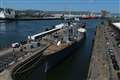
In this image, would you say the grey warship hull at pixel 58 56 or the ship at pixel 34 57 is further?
the grey warship hull at pixel 58 56

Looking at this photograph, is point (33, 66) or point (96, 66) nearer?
point (33, 66)

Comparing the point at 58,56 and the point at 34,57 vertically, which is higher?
the point at 34,57

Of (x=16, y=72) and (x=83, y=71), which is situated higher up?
(x=16, y=72)

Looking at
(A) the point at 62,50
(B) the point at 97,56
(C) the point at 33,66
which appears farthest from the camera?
(A) the point at 62,50

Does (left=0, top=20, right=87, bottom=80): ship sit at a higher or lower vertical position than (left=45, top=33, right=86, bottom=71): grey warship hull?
higher

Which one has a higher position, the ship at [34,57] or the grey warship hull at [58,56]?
the ship at [34,57]

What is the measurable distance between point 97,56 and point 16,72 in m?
19.4

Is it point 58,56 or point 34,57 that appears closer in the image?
point 34,57

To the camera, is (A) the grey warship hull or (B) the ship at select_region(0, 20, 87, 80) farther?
(A) the grey warship hull

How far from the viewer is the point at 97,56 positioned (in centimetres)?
4706

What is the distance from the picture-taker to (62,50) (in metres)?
51.7

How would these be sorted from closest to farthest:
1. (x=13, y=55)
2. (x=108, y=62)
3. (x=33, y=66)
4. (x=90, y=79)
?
(x=90, y=79), (x=33, y=66), (x=13, y=55), (x=108, y=62)

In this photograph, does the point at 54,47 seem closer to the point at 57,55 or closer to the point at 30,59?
the point at 57,55

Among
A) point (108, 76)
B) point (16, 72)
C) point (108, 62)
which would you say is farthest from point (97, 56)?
point (16, 72)
